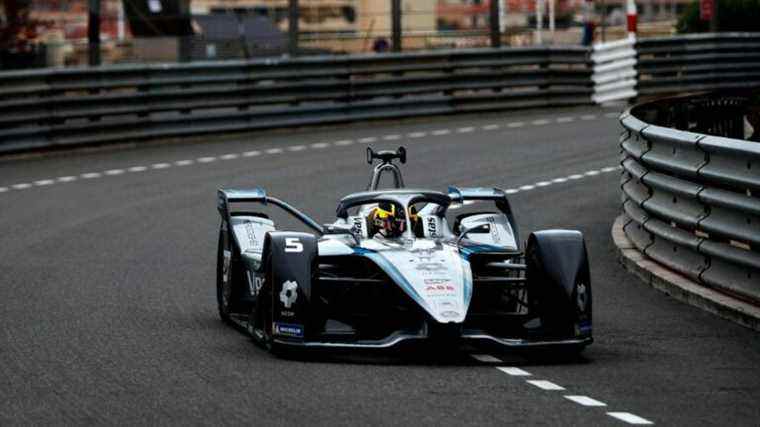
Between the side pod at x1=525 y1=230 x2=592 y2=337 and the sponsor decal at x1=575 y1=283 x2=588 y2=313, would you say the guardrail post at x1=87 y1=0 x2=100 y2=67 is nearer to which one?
the side pod at x1=525 y1=230 x2=592 y2=337

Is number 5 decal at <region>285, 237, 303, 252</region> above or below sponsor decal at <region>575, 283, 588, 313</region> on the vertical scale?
above

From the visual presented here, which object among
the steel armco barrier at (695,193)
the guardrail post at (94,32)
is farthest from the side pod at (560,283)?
the guardrail post at (94,32)

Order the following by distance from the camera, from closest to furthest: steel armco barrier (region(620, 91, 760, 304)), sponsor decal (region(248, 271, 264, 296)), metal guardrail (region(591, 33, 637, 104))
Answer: sponsor decal (region(248, 271, 264, 296))
steel armco barrier (region(620, 91, 760, 304))
metal guardrail (region(591, 33, 637, 104))

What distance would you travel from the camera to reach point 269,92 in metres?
26.8

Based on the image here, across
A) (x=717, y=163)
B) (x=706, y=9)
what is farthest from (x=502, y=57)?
(x=717, y=163)

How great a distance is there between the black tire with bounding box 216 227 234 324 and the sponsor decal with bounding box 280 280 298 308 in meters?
1.42

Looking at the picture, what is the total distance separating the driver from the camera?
10535mm

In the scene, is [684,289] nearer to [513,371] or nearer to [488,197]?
[488,197]

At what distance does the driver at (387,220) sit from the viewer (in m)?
10.5

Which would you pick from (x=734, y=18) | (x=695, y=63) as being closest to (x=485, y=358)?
(x=695, y=63)

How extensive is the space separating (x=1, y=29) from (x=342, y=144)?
17329 mm

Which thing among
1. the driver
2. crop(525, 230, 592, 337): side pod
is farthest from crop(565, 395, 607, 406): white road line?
the driver

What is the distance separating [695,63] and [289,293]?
974 inches

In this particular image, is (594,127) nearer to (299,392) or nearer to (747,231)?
(747,231)
